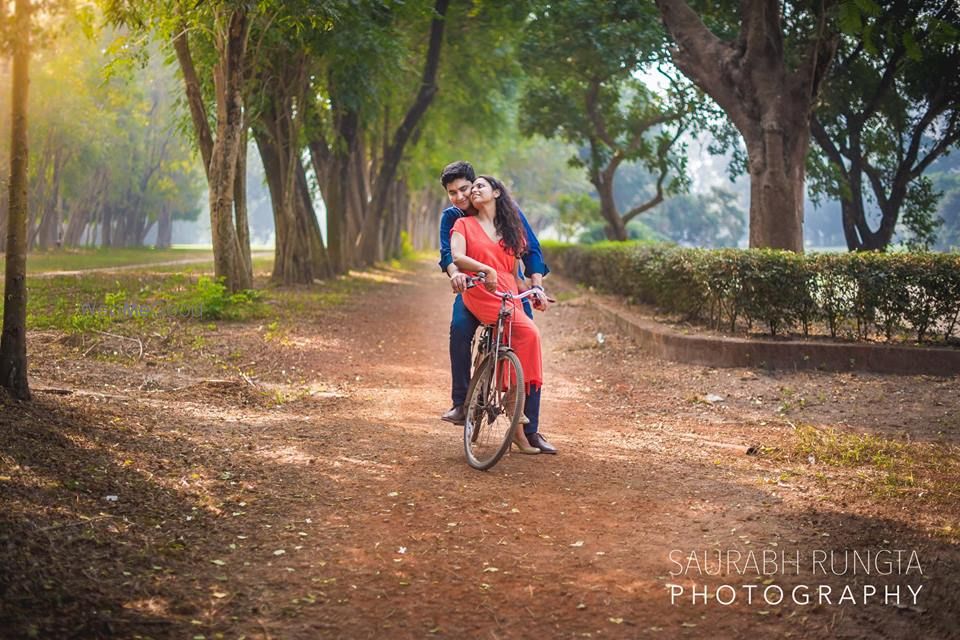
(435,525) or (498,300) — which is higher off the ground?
(498,300)

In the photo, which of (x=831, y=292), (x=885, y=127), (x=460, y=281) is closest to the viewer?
(x=460, y=281)

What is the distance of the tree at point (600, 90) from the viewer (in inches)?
886

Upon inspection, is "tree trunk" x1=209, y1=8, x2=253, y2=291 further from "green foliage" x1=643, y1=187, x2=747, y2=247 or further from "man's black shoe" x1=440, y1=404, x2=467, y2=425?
"green foliage" x1=643, y1=187, x2=747, y2=247

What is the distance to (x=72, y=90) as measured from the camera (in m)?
32.4

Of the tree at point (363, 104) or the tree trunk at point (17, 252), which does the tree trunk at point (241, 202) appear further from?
the tree trunk at point (17, 252)

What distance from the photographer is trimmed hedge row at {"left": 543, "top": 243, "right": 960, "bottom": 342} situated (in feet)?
32.4

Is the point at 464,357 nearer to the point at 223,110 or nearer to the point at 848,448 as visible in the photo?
the point at 848,448

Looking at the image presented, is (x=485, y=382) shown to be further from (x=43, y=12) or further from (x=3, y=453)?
(x=43, y=12)

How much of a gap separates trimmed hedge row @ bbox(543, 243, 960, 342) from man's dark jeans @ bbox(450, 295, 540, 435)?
191 inches

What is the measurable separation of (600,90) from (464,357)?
23.8m

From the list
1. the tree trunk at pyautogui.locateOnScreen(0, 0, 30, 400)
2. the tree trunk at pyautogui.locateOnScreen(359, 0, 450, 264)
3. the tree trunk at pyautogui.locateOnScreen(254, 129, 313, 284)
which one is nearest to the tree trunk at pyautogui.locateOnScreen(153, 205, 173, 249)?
the tree trunk at pyautogui.locateOnScreen(359, 0, 450, 264)

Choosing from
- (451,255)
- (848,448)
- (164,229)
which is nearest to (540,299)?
(451,255)

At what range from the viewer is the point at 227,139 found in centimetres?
1508

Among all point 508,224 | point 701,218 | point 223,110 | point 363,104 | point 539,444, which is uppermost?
point 701,218
